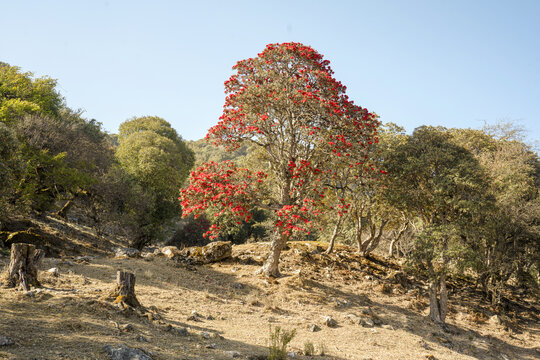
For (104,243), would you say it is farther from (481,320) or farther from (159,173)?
(481,320)

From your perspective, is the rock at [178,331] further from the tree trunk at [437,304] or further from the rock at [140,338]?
the tree trunk at [437,304]

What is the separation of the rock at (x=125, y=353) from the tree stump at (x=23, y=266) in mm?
5003

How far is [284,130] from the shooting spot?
16094 millimetres

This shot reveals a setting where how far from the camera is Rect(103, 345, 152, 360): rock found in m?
5.87

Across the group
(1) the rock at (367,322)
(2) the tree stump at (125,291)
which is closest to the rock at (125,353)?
(2) the tree stump at (125,291)

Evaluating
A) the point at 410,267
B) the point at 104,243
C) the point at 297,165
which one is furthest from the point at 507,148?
the point at 104,243

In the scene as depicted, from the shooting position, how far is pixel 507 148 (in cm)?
2509

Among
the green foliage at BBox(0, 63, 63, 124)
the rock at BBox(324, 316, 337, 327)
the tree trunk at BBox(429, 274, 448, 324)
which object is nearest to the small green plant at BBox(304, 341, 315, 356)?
the rock at BBox(324, 316, 337, 327)

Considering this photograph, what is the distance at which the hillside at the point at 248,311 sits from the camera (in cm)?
726

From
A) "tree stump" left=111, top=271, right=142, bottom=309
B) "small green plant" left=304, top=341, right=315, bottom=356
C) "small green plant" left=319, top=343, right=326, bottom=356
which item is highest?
"tree stump" left=111, top=271, right=142, bottom=309

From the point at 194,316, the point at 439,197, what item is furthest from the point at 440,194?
the point at 194,316

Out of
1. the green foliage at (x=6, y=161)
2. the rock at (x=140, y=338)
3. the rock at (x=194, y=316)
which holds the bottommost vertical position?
the rock at (x=194, y=316)

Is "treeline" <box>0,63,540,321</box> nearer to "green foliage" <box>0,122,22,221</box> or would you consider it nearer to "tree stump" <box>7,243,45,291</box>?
"green foliage" <box>0,122,22,221</box>

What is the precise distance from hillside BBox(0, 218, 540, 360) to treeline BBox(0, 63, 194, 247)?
7.92 ft
